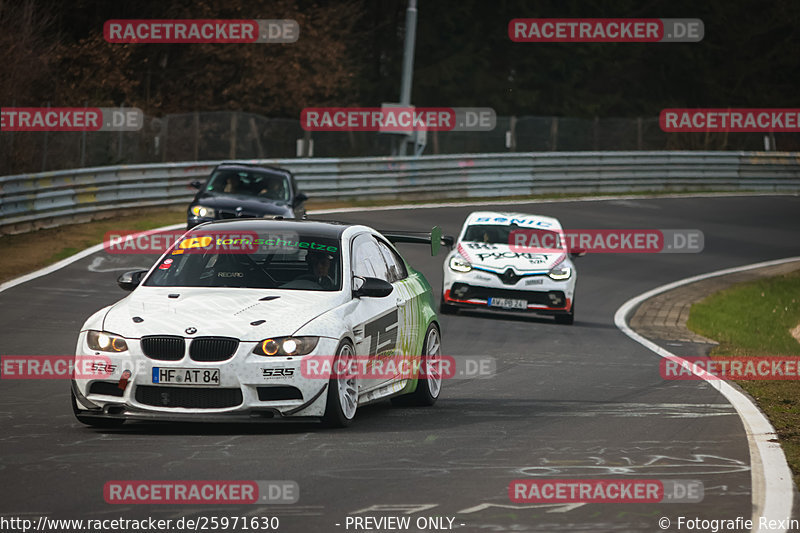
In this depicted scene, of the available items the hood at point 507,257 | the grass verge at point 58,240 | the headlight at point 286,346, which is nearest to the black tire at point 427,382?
the headlight at point 286,346

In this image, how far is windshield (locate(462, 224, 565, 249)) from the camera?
21328mm

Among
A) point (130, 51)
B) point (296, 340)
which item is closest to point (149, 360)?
point (296, 340)

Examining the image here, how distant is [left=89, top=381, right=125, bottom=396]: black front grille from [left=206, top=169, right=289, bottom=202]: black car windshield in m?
15.6

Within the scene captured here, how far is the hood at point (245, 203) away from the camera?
78.8 ft

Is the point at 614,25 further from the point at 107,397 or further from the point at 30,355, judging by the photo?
the point at 107,397

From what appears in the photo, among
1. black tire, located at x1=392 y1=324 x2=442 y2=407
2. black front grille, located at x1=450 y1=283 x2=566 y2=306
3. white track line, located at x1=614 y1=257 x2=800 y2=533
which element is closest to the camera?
white track line, located at x1=614 y1=257 x2=800 y2=533

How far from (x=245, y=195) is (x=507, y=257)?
6128mm

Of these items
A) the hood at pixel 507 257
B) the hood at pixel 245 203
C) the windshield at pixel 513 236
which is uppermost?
the hood at pixel 245 203

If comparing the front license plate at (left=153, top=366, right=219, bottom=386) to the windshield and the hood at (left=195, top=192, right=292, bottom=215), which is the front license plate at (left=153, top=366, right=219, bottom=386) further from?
the hood at (left=195, top=192, right=292, bottom=215)

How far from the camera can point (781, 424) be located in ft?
35.2

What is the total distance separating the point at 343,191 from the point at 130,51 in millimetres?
8835

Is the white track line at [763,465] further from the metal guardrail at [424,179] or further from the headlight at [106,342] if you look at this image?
the metal guardrail at [424,179]

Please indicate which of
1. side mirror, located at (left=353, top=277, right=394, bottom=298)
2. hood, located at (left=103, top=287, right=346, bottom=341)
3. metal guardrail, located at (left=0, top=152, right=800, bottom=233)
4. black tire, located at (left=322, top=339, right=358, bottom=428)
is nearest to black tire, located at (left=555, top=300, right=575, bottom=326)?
metal guardrail, located at (left=0, top=152, right=800, bottom=233)

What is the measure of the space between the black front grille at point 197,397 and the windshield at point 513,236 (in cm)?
1235
